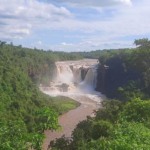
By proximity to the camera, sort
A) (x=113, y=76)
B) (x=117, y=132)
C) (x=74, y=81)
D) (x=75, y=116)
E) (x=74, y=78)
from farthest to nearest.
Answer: (x=74, y=78) < (x=74, y=81) < (x=113, y=76) < (x=75, y=116) < (x=117, y=132)

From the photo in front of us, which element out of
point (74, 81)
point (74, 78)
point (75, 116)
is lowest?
point (75, 116)

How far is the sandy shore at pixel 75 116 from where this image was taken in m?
40.1

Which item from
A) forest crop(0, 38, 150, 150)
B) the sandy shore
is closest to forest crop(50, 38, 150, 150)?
forest crop(0, 38, 150, 150)

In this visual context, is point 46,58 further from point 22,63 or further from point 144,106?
point 144,106

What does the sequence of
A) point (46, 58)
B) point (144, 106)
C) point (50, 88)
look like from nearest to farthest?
point (144, 106), point (50, 88), point (46, 58)

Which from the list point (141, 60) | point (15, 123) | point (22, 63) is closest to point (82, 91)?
point (22, 63)

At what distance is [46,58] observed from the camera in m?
75.1

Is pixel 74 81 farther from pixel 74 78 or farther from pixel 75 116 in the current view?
pixel 75 116

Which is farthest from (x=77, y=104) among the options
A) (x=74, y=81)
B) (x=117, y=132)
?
(x=117, y=132)

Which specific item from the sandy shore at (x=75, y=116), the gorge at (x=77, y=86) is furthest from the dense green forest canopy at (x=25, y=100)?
the gorge at (x=77, y=86)

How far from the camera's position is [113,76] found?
237 feet

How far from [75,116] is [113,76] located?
22.9 metres

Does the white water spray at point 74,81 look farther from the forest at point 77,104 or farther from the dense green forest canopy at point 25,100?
the dense green forest canopy at point 25,100

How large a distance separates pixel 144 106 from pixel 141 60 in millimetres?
33273
